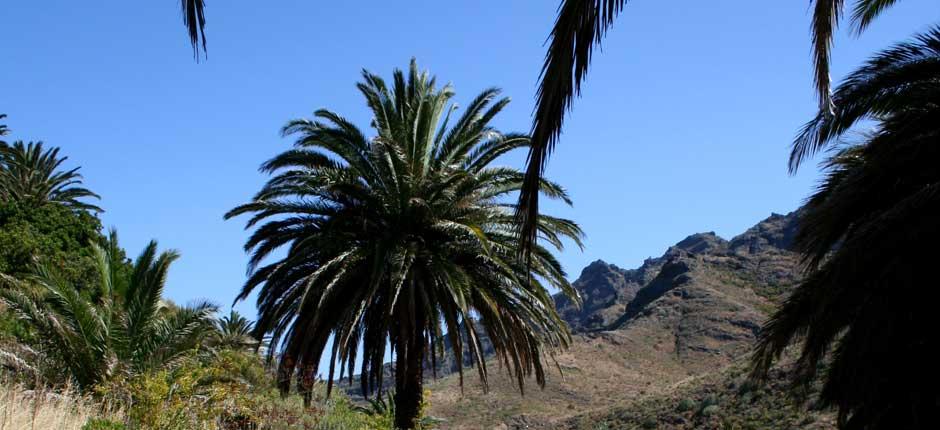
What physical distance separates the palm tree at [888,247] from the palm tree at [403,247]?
267 inches

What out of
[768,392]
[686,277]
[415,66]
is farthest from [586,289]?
[415,66]

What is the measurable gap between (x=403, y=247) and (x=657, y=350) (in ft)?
227

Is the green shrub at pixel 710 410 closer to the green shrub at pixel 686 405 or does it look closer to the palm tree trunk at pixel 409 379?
the green shrub at pixel 686 405

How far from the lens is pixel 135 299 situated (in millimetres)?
18141

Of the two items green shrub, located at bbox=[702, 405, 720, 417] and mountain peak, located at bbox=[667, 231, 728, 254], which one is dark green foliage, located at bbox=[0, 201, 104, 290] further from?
mountain peak, located at bbox=[667, 231, 728, 254]

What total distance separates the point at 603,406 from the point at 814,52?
205ft

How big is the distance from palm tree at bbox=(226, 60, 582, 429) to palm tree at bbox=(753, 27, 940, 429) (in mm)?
6769

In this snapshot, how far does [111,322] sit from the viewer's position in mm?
17672

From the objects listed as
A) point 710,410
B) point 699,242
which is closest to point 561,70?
point 710,410

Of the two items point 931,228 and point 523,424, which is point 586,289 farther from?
point 931,228

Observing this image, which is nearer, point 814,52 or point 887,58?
point 814,52

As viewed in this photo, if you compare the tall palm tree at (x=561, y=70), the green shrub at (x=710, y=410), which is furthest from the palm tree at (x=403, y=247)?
the green shrub at (x=710, y=410)

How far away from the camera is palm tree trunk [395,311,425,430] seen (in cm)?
1844

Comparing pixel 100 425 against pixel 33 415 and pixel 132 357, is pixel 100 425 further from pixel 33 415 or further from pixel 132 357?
pixel 132 357
